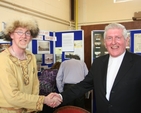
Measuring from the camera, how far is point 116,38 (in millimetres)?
1479

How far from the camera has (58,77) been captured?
10.4 ft

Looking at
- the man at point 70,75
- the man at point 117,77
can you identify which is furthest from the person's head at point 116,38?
the man at point 70,75

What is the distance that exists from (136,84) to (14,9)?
2.83m

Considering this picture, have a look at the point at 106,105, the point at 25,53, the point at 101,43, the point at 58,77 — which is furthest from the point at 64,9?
→ the point at 106,105

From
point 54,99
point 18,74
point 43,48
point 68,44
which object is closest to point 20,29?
point 18,74

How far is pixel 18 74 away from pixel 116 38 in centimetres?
91

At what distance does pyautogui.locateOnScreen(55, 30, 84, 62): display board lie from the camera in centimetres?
376

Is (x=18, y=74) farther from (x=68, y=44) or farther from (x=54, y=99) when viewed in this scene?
(x=68, y=44)

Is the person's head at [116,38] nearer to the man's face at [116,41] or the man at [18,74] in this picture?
the man's face at [116,41]

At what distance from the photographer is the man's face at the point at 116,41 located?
4.82 feet

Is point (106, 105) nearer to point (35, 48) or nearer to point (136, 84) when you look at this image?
point (136, 84)

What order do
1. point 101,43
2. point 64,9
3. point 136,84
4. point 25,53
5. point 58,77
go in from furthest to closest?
point 64,9
point 101,43
point 58,77
point 25,53
point 136,84

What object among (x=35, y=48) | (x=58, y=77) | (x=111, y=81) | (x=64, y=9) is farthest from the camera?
(x=64, y=9)

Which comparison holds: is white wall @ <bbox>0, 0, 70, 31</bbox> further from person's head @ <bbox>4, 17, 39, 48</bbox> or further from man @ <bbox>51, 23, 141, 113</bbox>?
man @ <bbox>51, 23, 141, 113</bbox>
